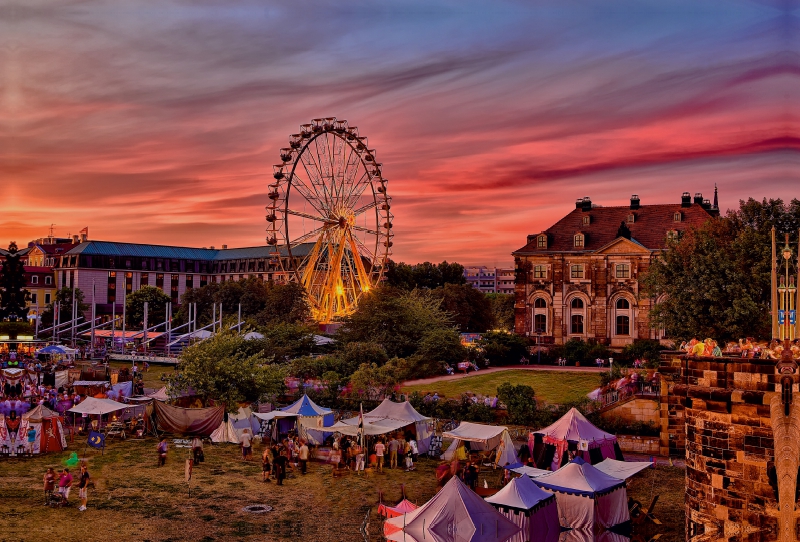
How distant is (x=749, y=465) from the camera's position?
12.2 metres

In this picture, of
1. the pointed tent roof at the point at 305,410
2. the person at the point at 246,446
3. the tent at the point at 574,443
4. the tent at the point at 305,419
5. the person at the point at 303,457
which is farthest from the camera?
the pointed tent roof at the point at 305,410

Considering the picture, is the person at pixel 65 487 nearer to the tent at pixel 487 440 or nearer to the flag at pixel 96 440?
the flag at pixel 96 440

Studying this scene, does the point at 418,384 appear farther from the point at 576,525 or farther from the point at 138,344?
the point at 138,344

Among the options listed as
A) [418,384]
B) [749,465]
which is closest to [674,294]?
[418,384]

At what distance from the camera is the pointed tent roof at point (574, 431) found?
89.2ft

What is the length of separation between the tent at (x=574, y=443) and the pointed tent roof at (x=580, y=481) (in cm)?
558

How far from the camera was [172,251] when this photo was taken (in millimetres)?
132750

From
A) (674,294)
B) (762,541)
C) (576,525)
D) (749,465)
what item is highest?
(674,294)

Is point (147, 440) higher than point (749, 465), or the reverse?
point (749, 465)

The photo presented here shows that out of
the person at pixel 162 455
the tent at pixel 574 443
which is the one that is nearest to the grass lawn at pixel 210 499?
the person at pixel 162 455

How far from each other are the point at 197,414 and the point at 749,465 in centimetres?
2561

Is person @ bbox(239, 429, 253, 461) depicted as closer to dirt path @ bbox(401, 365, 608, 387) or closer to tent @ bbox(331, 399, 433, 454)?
tent @ bbox(331, 399, 433, 454)

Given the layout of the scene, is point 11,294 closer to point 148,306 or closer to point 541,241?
point 148,306

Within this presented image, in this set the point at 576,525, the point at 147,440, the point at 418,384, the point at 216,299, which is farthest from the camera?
the point at 216,299
